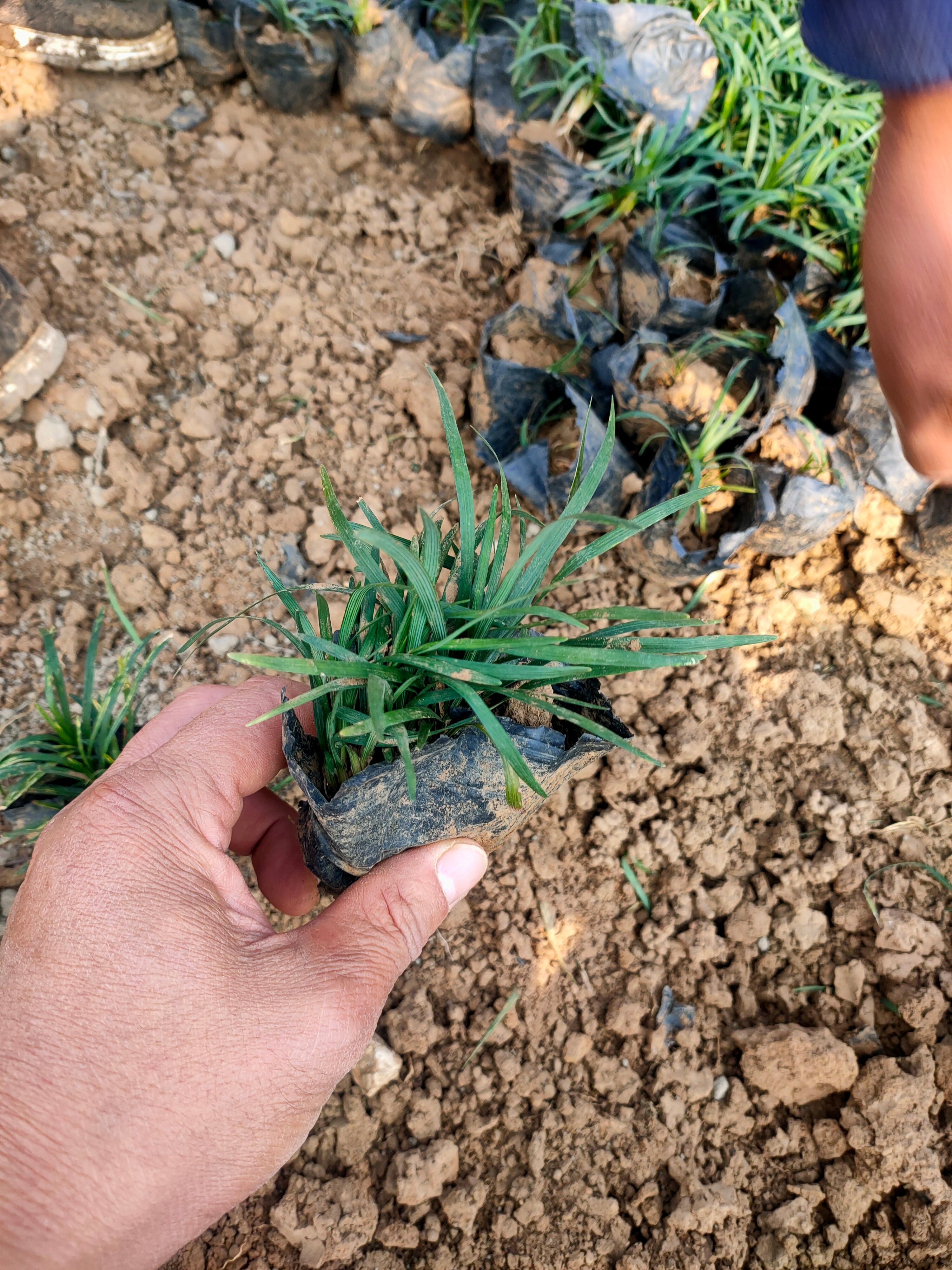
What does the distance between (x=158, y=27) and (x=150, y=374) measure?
130 cm

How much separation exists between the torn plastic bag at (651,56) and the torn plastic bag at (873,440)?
106cm

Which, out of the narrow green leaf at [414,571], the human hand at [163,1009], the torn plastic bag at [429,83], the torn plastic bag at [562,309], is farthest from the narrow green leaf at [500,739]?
the torn plastic bag at [429,83]

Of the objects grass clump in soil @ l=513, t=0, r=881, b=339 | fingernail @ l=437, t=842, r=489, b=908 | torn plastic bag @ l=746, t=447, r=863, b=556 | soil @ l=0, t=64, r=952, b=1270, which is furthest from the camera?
grass clump in soil @ l=513, t=0, r=881, b=339

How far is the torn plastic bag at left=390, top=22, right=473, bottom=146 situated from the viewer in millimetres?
2641

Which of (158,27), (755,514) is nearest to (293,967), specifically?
(755,514)

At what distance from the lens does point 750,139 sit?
101 inches

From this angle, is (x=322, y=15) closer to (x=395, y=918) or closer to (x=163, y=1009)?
(x=395, y=918)

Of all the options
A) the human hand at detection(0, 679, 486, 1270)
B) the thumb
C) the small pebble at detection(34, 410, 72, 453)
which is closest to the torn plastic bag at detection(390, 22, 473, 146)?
the small pebble at detection(34, 410, 72, 453)

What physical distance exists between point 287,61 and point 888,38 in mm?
2149

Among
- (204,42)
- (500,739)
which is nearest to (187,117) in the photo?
(204,42)

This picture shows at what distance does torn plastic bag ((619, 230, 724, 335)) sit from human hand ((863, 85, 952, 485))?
0.90 metres

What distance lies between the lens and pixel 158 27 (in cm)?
262

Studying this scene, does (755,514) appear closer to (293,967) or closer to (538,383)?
(538,383)

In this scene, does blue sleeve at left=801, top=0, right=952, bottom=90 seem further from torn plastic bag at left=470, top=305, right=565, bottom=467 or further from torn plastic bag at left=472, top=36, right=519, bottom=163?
torn plastic bag at left=472, top=36, right=519, bottom=163
